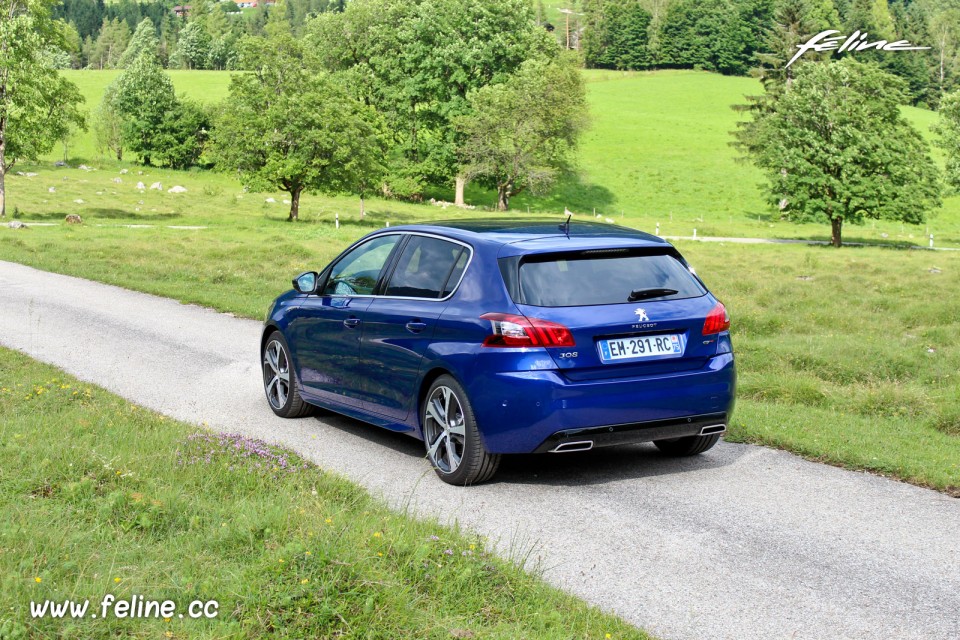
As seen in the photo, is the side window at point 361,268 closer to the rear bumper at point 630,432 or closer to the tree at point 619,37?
the rear bumper at point 630,432

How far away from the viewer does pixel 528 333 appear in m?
6.45

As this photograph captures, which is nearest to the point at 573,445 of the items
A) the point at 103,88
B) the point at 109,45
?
the point at 103,88

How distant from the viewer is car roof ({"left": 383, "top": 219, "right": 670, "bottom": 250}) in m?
7.03

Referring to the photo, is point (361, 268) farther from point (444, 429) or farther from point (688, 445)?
point (688, 445)

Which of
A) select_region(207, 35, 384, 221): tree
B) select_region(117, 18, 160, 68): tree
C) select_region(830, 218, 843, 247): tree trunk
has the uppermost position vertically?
select_region(117, 18, 160, 68): tree

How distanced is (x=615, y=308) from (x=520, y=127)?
58.5 m

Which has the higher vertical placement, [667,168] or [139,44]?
[139,44]

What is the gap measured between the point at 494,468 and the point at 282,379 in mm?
3082

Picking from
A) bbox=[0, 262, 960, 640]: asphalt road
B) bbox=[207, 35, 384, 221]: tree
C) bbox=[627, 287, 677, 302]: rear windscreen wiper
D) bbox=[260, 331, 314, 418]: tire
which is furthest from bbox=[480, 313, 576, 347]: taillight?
bbox=[207, 35, 384, 221]: tree

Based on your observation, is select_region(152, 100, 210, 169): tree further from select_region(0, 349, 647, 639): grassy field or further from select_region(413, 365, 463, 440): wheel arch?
select_region(0, 349, 647, 639): grassy field

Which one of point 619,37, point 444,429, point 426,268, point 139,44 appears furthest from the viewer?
point 619,37

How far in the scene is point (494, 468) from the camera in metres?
6.77

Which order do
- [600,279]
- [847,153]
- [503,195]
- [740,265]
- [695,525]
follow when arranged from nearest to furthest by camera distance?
[695,525]
[600,279]
[740,265]
[847,153]
[503,195]

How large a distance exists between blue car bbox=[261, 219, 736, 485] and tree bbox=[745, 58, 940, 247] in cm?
4373
